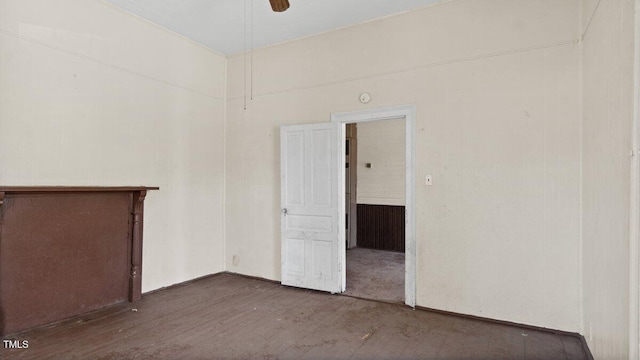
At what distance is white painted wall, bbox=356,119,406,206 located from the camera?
6.91 meters

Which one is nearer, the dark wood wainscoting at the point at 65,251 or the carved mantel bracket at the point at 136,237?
the dark wood wainscoting at the point at 65,251

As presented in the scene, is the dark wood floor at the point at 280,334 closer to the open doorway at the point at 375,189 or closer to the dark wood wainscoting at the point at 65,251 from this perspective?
the dark wood wainscoting at the point at 65,251

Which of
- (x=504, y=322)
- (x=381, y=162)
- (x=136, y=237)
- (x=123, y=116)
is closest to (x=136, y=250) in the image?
(x=136, y=237)

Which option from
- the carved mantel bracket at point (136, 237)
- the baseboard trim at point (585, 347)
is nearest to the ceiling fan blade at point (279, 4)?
the carved mantel bracket at point (136, 237)

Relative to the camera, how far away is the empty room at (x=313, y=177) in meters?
2.67

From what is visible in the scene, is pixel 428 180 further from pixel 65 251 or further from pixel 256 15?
pixel 65 251

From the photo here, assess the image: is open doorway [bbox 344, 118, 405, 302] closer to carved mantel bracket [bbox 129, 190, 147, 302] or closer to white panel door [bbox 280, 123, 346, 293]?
white panel door [bbox 280, 123, 346, 293]

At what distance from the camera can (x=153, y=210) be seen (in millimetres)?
4070

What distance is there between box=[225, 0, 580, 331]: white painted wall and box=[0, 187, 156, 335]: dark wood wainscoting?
104 inches

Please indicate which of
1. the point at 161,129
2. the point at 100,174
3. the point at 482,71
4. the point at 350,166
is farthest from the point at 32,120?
the point at 350,166

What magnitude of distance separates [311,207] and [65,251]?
2.53 m

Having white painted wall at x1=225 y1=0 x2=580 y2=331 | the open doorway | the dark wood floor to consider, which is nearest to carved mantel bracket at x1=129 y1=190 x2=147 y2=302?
the dark wood floor

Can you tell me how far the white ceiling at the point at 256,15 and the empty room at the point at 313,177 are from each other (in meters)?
0.03

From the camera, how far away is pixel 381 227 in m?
6.96
